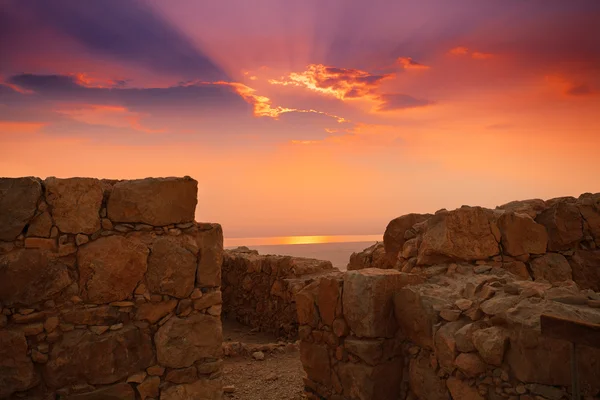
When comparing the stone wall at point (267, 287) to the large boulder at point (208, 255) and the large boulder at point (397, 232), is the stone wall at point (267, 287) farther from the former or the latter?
the large boulder at point (208, 255)

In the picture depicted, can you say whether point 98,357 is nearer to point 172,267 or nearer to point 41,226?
point 172,267

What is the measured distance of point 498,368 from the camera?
142 inches

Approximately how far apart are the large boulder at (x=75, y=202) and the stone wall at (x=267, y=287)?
21.5 ft

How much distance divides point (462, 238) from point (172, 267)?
367cm

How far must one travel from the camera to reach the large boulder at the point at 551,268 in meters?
5.85

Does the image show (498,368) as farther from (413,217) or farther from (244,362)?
(244,362)

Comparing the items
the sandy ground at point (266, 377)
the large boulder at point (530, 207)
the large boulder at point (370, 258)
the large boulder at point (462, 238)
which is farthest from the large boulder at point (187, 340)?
the large boulder at point (370, 258)

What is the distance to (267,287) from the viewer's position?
35.5 feet

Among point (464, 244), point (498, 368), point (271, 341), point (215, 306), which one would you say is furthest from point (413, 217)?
point (271, 341)

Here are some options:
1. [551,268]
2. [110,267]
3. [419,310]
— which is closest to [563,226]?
[551,268]

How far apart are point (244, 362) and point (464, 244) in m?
4.86

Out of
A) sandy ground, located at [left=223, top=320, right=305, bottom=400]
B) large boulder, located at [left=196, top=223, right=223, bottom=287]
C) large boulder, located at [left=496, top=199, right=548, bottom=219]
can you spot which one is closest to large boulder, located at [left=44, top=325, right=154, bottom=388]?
large boulder, located at [left=196, top=223, right=223, bottom=287]

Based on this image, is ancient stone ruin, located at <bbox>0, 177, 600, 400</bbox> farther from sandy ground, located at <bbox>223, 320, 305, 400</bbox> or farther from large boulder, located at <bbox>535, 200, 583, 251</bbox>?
sandy ground, located at <bbox>223, 320, 305, 400</bbox>

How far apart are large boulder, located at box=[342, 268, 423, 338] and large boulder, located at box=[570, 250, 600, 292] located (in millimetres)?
3003
